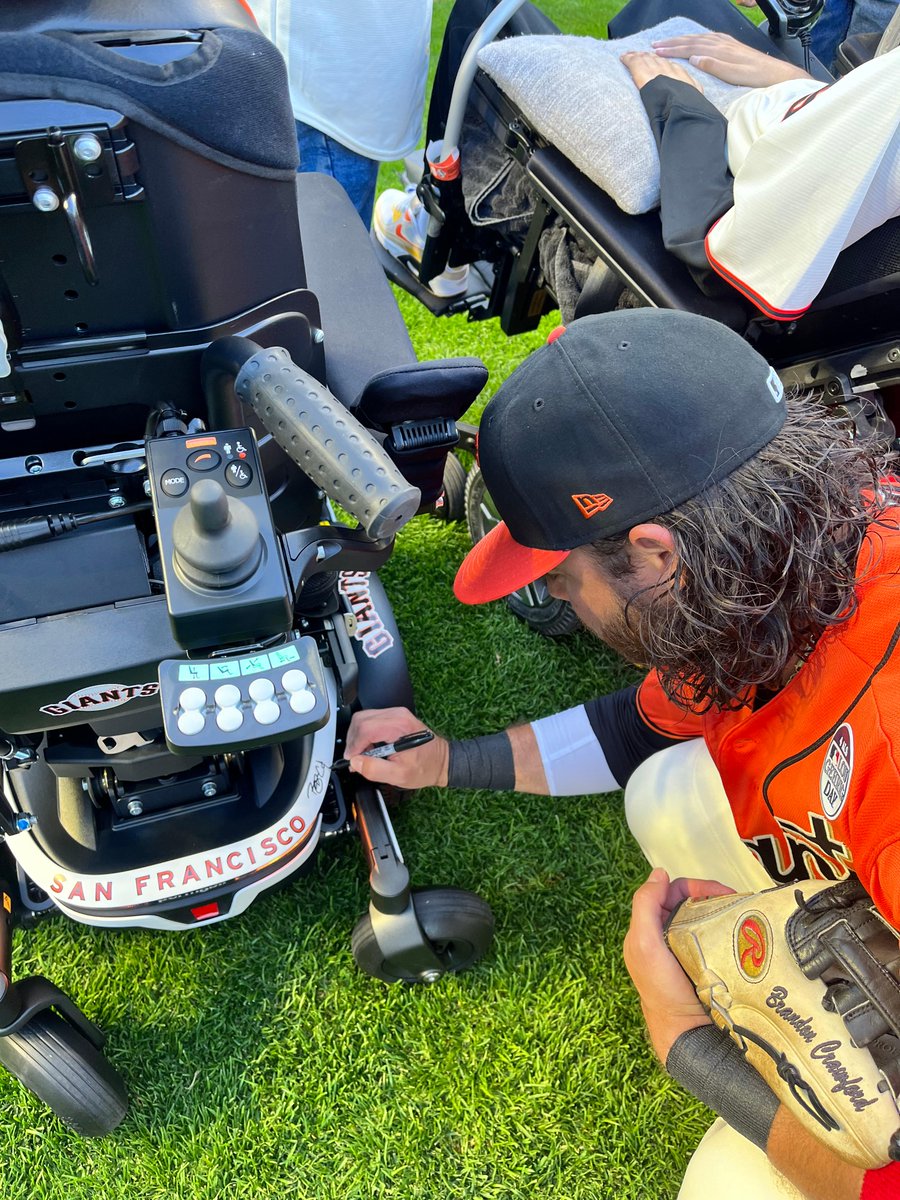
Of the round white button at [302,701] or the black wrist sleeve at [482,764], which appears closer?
the round white button at [302,701]

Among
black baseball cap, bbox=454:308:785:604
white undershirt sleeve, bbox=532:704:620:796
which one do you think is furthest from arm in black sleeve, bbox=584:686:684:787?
black baseball cap, bbox=454:308:785:604

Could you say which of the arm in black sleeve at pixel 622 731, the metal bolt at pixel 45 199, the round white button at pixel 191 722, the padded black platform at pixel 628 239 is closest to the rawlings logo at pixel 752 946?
A: the arm in black sleeve at pixel 622 731

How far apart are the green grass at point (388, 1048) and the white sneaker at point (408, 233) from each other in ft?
4.87

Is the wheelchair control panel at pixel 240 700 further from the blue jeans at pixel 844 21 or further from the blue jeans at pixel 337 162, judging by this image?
the blue jeans at pixel 844 21

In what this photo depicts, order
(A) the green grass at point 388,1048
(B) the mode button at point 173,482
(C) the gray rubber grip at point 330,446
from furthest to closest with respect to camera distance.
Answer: (A) the green grass at point 388,1048
(B) the mode button at point 173,482
(C) the gray rubber grip at point 330,446

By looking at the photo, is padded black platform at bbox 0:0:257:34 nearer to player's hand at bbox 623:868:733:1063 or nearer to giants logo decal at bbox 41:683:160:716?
giants logo decal at bbox 41:683:160:716

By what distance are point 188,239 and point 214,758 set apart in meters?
0.87

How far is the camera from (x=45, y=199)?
0.90m

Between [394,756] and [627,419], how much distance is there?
80cm

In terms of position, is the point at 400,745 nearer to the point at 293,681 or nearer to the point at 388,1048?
the point at 388,1048

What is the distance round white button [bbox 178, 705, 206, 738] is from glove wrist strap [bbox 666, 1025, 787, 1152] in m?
0.89

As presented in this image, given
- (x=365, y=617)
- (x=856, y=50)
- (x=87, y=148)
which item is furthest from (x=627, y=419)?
(x=856, y=50)

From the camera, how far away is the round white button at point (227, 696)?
89 centimetres

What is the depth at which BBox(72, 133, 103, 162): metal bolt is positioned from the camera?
879mm
